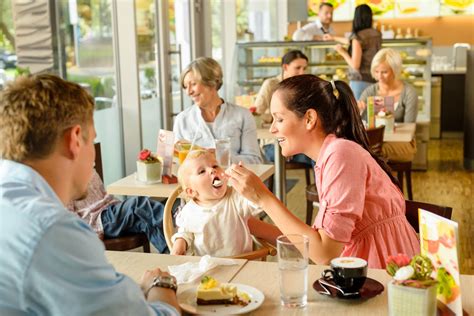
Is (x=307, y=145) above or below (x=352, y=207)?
above

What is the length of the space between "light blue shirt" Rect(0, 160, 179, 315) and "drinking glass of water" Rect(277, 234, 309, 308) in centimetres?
51

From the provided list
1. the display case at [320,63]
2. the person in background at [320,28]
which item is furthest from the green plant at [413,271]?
the person in background at [320,28]

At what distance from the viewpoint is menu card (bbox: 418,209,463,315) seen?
156 cm

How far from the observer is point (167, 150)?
3623mm

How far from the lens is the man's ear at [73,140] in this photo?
4.60 ft

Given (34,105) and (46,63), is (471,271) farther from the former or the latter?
(34,105)

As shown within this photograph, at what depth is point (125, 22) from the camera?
583cm

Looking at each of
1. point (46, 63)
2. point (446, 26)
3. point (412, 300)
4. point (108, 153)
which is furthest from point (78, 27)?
point (446, 26)

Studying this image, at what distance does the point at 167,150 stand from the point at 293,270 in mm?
1953

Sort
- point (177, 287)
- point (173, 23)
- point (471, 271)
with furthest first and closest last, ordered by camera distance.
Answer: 1. point (173, 23)
2. point (471, 271)
3. point (177, 287)

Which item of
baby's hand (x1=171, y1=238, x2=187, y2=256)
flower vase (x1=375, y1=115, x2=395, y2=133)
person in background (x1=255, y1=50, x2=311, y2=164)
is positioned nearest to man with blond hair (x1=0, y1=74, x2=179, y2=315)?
baby's hand (x1=171, y1=238, x2=187, y2=256)

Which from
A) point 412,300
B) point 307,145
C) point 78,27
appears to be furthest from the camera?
point 78,27

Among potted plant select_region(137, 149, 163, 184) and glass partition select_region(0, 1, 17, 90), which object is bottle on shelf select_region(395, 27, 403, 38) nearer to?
glass partition select_region(0, 1, 17, 90)

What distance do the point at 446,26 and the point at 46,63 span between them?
7884mm
